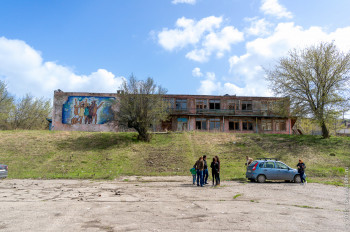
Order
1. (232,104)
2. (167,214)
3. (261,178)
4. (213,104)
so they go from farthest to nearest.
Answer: (232,104)
(213,104)
(261,178)
(167,214)

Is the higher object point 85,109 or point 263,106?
point 263,106

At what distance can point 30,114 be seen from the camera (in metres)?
47.8

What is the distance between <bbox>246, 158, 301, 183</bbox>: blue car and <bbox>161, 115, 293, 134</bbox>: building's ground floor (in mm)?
27528

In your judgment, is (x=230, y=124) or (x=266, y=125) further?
(x=266, y=125)

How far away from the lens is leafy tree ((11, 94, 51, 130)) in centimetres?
4691

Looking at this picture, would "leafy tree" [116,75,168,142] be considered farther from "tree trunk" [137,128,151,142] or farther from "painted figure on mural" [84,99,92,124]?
"painted figure on mural" [84,99,92,124]

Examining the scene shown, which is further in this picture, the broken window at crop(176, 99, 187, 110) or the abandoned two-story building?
the broken window at crop(176, 99, 187, 110)

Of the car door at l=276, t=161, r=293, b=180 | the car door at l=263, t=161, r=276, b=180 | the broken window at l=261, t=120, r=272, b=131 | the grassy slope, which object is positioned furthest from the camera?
the broken window at l=261, t=120, r=272, b=131

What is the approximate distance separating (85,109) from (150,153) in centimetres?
2058

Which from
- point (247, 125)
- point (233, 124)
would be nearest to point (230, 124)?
point (233, 124)

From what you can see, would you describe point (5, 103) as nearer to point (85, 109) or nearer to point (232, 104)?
point (85, 109)

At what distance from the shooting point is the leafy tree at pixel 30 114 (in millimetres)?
46906

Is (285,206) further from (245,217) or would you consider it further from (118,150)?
(118,150)

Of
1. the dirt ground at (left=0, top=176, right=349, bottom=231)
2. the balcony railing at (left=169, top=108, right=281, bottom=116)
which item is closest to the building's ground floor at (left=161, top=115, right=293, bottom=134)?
the balcony railing at (left=169, top=108, right=281, bottom=116)
